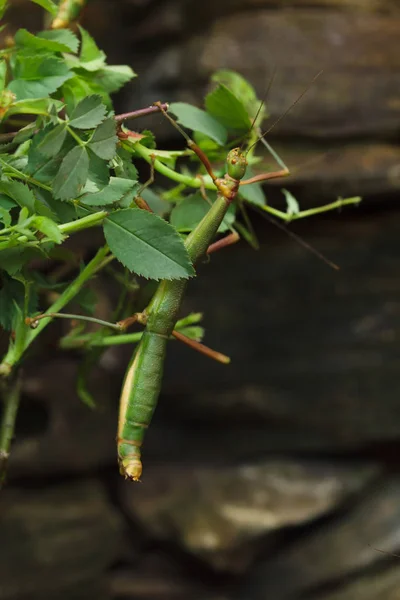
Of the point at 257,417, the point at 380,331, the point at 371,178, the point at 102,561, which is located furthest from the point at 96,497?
the point at 371,178

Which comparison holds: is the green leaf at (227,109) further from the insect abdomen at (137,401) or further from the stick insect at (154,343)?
the insect abdomen at (137,401)

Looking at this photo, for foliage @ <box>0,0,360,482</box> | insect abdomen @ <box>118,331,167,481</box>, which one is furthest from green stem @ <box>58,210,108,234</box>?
insect abdomen @ <box>118,331,167,481</box>

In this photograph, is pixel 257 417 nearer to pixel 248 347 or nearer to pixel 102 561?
pixel 248 347

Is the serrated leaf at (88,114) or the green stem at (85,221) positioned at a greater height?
the serrated leaf at (88,114)

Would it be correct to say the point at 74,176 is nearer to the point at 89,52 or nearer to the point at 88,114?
the point at 88,114

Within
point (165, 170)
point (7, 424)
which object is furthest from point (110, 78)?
point (7, 424)

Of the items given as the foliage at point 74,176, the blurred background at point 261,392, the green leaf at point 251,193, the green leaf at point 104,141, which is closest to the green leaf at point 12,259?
the foliage at point 74,176

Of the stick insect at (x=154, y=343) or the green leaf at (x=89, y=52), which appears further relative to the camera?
the green leaf at (x=89, y=52)
